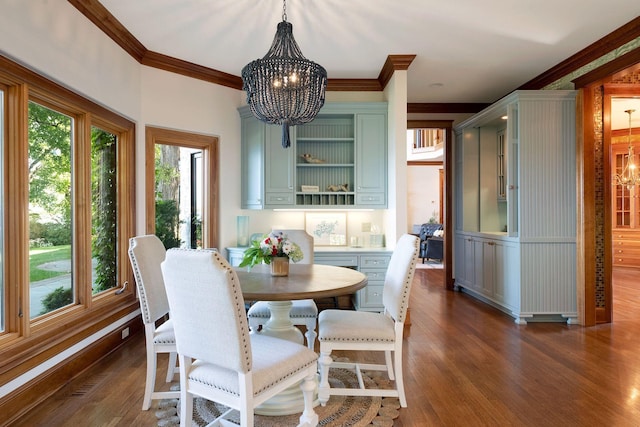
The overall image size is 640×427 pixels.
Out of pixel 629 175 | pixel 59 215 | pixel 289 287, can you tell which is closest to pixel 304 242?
pixel 289 287

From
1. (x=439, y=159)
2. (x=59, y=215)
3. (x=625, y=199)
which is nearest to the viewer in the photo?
(x=59, y=215)

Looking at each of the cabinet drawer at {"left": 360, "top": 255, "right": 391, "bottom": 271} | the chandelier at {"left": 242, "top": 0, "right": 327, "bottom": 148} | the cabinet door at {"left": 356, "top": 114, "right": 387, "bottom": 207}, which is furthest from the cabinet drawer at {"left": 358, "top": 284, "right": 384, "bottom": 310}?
the chandelier at {"left": 242, "top": 0, "right": 327, "bottom": 148}

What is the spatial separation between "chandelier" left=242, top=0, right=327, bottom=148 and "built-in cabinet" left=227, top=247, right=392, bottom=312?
186cm

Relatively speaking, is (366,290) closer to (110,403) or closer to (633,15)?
(110,403)

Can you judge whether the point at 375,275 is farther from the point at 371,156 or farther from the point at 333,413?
the point at 333,413

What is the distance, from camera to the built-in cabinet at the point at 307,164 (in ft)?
15.7

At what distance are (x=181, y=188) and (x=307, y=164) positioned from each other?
4.81 ft

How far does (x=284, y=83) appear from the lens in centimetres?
284

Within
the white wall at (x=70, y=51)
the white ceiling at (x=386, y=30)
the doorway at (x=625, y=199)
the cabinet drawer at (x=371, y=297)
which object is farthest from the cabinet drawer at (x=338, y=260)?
the doorway at (x=625, y=199)

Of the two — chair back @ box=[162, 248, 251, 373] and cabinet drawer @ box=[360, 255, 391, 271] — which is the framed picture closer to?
cabinet drawer @ box=[360, 255, 391, 271]

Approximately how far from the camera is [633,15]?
3377mm

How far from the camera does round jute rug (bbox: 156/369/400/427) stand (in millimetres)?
2312

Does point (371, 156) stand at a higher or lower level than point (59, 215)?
higher

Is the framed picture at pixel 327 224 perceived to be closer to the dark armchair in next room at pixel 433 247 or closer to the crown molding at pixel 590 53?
the crown molding at pixel 590 53
